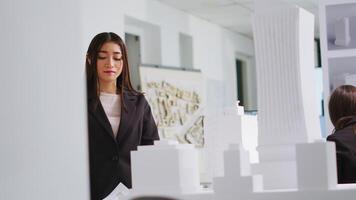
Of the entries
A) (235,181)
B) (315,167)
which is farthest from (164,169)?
(315,167)

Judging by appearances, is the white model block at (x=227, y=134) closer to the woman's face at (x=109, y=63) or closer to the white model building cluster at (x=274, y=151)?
the white model building cluster at (x=274, y=151)

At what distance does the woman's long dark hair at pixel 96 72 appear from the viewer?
227cm

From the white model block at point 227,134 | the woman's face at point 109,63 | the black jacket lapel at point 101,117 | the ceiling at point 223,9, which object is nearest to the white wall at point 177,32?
the ceiling at point 223,9

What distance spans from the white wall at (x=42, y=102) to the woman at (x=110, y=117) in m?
1.03

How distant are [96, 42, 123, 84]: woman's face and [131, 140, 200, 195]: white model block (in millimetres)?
973

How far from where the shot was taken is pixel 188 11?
8.43 meters

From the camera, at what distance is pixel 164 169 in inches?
52.2

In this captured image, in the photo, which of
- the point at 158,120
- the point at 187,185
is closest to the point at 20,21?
the point at 187,185

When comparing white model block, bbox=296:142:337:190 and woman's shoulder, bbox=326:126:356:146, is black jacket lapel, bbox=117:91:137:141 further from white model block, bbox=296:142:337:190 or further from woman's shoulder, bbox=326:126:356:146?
white model block, bbox=296:142:337:190

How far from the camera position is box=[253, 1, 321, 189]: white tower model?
1530 mm

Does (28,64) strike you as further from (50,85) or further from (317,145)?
(317,145)

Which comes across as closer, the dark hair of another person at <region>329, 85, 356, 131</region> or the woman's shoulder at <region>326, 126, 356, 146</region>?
the woman's shoulder at <region>326, 126, 356, 146</region>

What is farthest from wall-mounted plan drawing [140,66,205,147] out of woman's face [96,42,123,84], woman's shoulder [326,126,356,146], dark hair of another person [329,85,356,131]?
woman's face [96,42,123,84]

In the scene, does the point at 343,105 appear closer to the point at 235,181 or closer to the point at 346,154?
the point at 346,154
